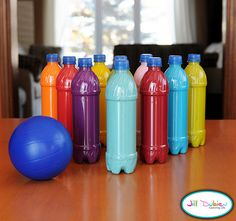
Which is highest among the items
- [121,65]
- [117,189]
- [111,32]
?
[111,32]

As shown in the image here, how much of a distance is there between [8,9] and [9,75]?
0.41 metres

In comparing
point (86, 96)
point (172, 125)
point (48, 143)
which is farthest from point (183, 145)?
point (48, 143)

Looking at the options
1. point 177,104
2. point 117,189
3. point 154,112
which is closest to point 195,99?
point 177,104

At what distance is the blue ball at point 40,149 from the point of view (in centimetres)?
101

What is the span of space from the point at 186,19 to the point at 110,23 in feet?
1.57

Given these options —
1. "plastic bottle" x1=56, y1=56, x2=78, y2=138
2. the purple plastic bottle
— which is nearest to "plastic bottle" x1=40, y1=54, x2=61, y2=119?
"plastic bottle" x1=56, y1=56, x2=78, y2=138

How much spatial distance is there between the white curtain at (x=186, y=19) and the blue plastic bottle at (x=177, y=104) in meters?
1.68

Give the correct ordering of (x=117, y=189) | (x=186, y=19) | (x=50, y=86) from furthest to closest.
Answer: (x=186, y=19) → (x=50, y=86) → (x=117, y=189)

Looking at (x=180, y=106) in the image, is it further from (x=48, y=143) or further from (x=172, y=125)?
(x=48, y=143)

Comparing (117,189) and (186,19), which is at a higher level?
(186,19)

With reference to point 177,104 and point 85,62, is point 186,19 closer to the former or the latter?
point 177,104

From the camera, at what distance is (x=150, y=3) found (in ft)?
9.49

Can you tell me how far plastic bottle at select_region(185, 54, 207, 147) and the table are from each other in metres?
0.06

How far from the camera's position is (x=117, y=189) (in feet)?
3.27
